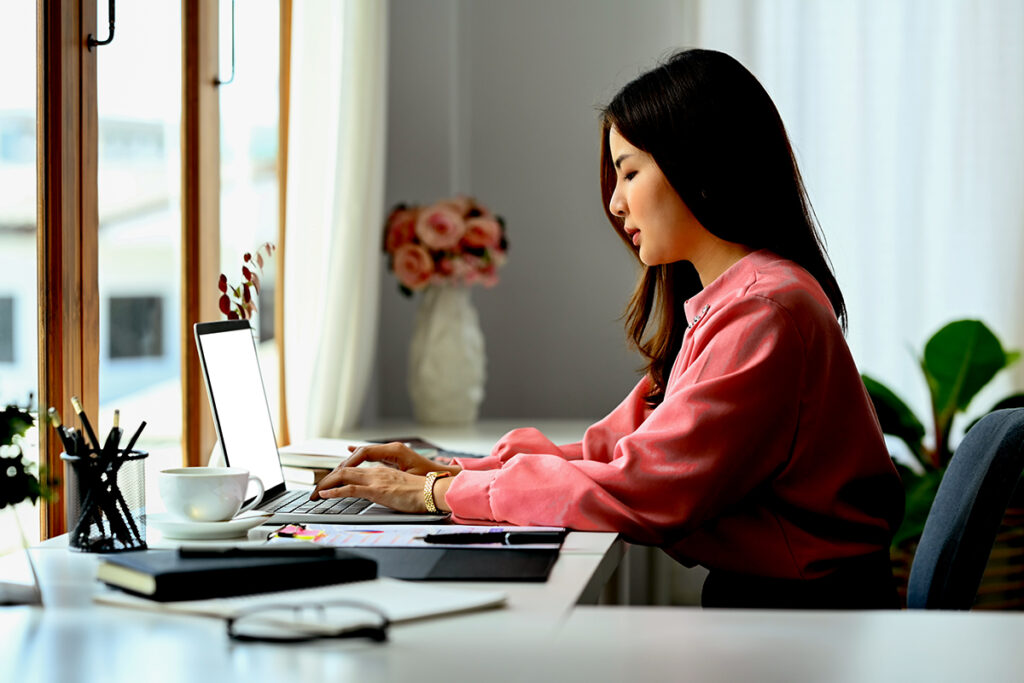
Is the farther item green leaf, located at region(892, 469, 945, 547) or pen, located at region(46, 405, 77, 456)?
green leaf, located at region(892, 469, 945, 547)

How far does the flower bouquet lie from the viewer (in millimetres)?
2844

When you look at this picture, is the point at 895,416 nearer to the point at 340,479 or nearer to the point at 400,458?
the point at 400,458

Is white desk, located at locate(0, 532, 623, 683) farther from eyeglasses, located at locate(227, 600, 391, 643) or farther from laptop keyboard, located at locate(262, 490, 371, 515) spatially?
laptop keyboard, located at locate(262, 490, 371, 515)

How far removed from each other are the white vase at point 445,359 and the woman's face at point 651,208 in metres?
1.39

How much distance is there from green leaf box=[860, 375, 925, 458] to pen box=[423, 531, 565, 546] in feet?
5.97

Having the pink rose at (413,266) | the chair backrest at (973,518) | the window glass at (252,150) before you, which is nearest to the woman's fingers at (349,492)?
the chair backrest at (973,518)

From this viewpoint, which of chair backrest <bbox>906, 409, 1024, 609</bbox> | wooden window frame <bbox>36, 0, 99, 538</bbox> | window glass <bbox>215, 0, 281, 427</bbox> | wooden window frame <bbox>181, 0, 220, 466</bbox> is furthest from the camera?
window glass <bbox>215, 0, 281, 427</bbox>

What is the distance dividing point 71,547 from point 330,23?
1.66m

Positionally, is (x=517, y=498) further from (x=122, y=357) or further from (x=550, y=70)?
(x=550, y=70)

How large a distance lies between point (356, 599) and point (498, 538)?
30 centimetres

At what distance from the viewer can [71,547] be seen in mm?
1255

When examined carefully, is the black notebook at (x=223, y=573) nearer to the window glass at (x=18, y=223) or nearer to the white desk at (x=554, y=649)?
the white desk at (x=554, y=649)

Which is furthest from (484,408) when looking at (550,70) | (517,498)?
(517,498)

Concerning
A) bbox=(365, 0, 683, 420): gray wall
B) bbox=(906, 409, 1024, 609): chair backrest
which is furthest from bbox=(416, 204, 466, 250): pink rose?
bbox=(906, 409, 1024, 609): chair backrest
